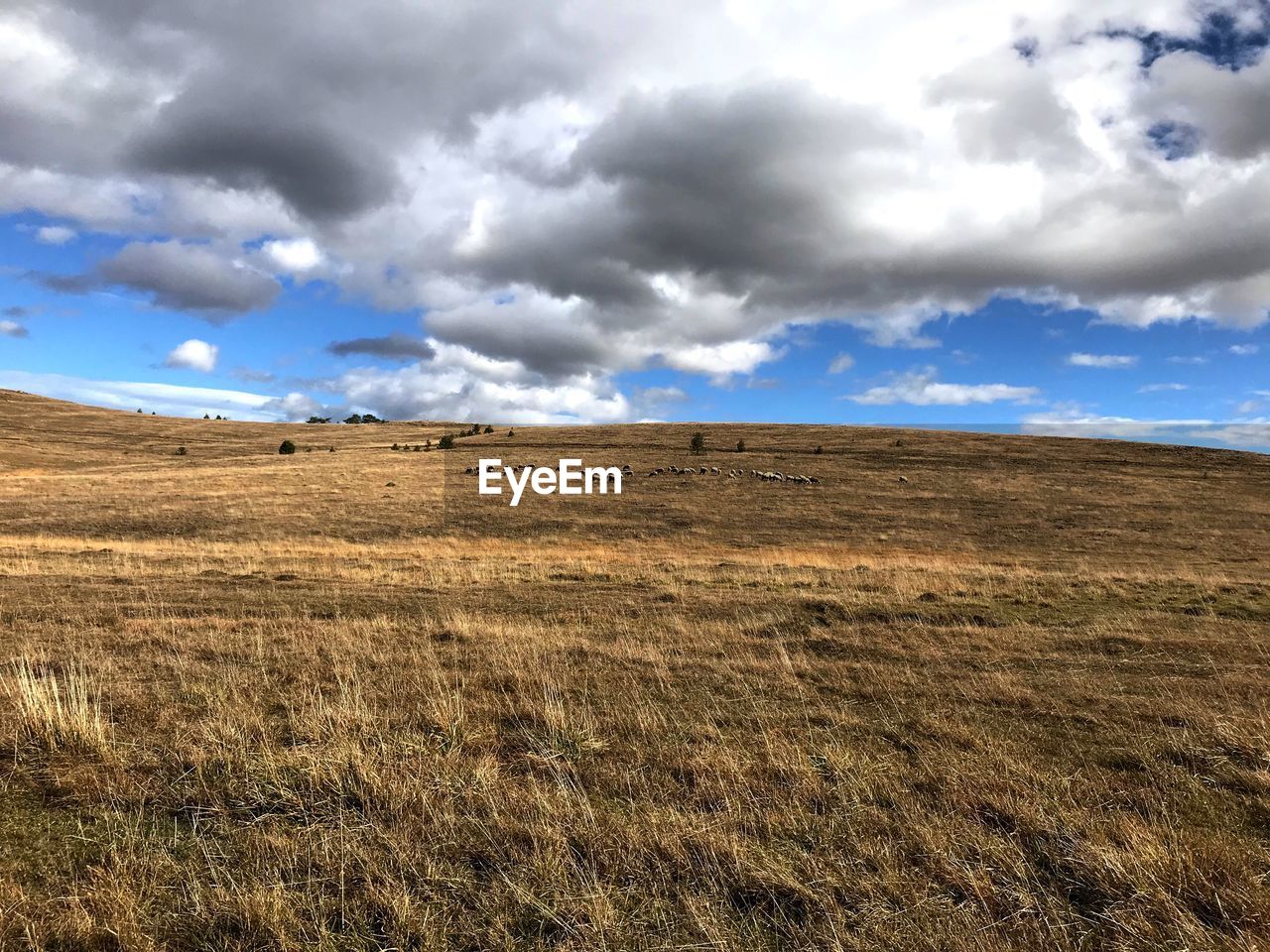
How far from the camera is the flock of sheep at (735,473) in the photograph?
2080 inches

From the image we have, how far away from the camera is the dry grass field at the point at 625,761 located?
13.5ft

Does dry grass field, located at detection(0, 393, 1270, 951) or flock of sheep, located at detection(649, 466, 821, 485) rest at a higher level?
flock of sheep, located at detection(649, 466, 821, 485)

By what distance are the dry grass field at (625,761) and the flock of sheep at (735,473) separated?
32126mm

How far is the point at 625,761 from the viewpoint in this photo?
6387 mm

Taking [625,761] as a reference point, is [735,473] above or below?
above

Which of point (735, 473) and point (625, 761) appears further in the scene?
point (735, 473)

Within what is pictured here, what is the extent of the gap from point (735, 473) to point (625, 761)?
4901cm

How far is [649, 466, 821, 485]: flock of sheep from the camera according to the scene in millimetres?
52841

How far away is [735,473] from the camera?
54.6 meters

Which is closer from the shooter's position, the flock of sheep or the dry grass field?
the dry grass field

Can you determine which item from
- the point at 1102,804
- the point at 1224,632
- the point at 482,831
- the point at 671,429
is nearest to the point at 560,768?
the point at 482,831

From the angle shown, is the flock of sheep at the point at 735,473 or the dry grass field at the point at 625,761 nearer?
the dry grass field at the point at 625,761

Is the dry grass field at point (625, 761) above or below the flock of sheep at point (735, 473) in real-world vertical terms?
below

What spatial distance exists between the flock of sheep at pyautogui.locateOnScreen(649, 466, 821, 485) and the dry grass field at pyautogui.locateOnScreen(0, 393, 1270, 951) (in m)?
32.1
